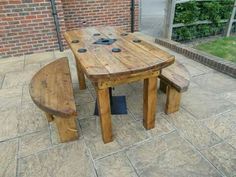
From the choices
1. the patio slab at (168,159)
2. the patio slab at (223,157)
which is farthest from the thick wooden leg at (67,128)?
the patio slab at (223,157)

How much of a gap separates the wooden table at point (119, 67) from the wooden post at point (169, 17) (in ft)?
7.16

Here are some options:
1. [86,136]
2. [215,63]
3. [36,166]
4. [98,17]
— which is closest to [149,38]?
[98,17]

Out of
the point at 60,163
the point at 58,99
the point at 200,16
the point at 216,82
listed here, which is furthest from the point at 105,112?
the point at 200,16

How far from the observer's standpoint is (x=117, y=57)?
1689mm

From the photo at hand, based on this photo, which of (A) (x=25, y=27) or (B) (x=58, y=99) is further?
(A) (x=25, y=27)

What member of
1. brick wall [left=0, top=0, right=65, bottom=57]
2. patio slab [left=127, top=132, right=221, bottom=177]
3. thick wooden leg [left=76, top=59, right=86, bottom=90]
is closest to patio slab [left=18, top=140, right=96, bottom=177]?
patio slab [left=127, top=132, right=221, bottom=177]

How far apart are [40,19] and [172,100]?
2.93 metres

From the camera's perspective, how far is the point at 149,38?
454 cm

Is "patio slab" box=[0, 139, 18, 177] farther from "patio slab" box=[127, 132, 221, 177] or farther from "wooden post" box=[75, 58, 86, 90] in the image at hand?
"wooden post" box=[75, 58, 86, 90]

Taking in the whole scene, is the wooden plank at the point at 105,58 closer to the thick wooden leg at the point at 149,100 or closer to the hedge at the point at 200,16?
the thick wooden leg at the point at 149,100

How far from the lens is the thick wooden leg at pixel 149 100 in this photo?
1692 mm

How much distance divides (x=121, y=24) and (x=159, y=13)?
301 centimetres

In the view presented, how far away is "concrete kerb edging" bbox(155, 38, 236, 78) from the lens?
9.33 ft

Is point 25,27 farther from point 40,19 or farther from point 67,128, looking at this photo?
point 67,128
